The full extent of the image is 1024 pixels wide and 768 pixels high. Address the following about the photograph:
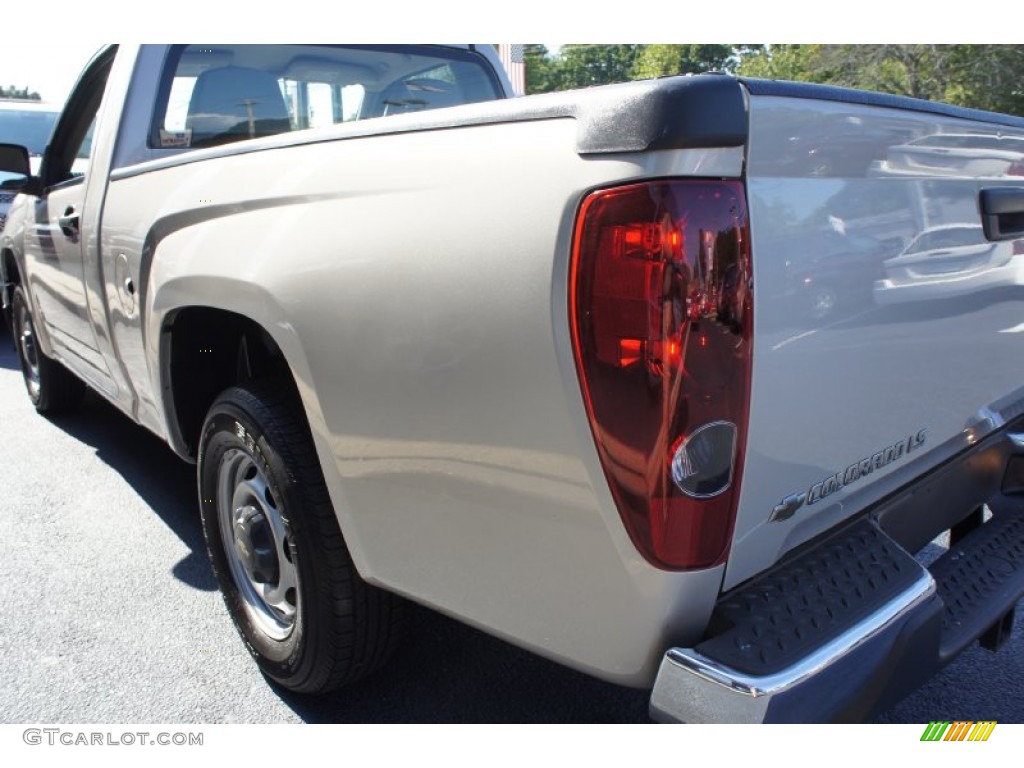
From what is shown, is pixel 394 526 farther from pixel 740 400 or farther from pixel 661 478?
pixel 740 400

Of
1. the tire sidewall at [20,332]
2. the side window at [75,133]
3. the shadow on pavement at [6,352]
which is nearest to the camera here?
the side window at [75,133]

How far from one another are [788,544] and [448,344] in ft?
2.49

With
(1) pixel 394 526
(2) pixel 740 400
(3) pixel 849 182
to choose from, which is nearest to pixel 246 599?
(1) pixel 394 526

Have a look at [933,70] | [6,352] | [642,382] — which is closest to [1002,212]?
[642,382]

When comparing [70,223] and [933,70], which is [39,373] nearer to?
[70,223]

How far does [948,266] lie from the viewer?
6.09 ft

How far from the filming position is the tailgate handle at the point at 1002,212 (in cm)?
195

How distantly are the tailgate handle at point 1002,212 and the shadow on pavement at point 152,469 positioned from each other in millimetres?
2672

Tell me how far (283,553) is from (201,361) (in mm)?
734

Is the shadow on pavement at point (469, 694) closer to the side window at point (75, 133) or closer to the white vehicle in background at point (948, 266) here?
the white vehicle in background at point (948, 266)

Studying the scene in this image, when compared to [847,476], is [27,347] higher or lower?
lower

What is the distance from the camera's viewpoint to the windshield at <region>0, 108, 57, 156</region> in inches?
327
